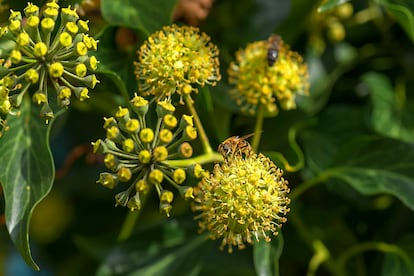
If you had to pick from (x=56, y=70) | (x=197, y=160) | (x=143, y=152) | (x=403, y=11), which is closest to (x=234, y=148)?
(x=197, y=160)

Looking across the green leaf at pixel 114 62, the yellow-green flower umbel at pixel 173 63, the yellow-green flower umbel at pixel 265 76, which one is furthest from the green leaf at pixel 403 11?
the green leaf at pixel 114 62

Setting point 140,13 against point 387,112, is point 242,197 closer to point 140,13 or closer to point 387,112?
point 140,13

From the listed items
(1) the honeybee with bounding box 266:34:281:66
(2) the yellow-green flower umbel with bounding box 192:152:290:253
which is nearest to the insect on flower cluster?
(2) the yellow-green flower umbel with bounding box 192:152:290:253

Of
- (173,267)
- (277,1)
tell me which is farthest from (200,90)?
(277,1)

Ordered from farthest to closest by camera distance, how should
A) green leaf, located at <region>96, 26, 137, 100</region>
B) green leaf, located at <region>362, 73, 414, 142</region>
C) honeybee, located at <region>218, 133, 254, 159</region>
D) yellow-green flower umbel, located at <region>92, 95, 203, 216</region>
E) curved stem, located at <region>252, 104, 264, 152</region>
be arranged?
green leaf, located at <region>362, 73, 414, 142</region> → curved stem, located at <region>252, 104, 264, 152</region> → green leaf, located at <region>96, 26, 137, 100</region> → honeybee, located at <region>218, 133, 254, 159</region> → yellow-green flower umbel, located at <region>92, 95, 203, 216</region>

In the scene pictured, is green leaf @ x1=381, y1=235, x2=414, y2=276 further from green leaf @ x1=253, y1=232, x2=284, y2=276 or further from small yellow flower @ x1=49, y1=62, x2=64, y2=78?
small yellow flower @ x1=49, y1=62, x2=64, y2=78

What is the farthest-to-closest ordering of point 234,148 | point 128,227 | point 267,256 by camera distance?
point 128,227
point 267,256
point 234,148

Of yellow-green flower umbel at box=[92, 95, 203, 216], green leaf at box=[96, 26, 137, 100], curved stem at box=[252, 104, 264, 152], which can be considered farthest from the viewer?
curved stem at box=[252, 104, 264, 152]

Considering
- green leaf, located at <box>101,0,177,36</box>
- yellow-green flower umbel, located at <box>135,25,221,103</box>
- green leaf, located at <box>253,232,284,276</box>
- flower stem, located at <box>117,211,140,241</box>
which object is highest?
green leaf, located at <box>101,0,177,36</box>
